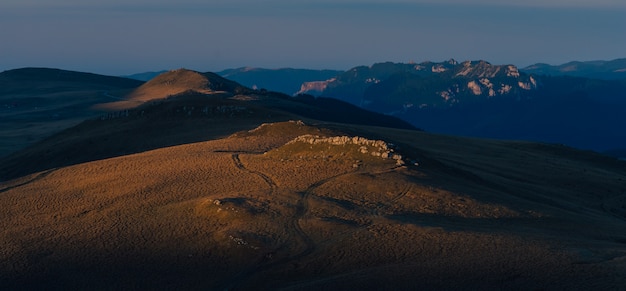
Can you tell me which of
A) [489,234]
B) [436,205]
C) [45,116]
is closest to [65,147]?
[436,205]

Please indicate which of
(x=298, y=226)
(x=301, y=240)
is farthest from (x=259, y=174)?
(x=301, y=240)

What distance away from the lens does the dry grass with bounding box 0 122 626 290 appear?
112 ft

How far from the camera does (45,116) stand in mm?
172875

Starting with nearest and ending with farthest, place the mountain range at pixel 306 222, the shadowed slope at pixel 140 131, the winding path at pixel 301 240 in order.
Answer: the mountain range at pixel 306 222
the winding path at pixel 301 240
the shadowed slope at pixel 140 131

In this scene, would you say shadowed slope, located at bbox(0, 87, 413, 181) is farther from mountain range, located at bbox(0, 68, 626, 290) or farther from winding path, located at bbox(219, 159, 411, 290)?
winding path, located at bbox(219, 159, 411, 290)

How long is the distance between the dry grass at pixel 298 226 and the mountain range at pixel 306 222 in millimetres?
121

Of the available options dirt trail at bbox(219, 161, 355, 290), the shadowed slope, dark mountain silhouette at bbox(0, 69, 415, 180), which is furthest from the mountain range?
dark mountain silhouette at bbox(0, 69, 415, 180)

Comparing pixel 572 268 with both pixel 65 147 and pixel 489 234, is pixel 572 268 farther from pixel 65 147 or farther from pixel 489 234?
pixel 65 147

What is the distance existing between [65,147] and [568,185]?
2388 inches

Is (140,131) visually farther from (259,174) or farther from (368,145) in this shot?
(368,145)

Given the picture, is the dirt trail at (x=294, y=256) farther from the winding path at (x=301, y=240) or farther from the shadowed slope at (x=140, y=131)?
the shadowed slope at (x=140, y=131)

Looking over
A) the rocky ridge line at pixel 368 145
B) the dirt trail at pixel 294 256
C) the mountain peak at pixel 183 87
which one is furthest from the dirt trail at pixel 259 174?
the mountain peak at pixel 183 87

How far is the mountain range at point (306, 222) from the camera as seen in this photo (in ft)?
112

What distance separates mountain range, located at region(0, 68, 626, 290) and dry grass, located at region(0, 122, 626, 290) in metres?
0.12
